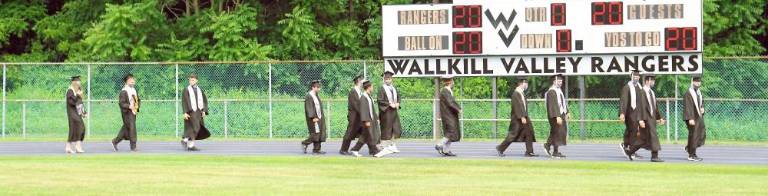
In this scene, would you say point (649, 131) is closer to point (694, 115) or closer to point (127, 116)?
point (694, 115)

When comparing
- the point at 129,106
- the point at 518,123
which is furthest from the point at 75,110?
the point at 518,123

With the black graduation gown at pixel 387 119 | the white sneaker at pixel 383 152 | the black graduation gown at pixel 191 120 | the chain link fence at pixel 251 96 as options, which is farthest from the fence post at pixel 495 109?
the black graduation gown at pixel 191 120

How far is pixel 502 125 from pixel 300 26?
31.2 feet

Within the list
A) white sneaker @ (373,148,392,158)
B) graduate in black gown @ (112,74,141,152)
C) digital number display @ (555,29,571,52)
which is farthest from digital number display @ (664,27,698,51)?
graduate in black gown @ (112,74,141,152)

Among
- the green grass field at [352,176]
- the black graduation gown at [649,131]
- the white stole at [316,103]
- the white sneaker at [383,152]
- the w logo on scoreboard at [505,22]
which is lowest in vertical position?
the green grass field at [352,176]

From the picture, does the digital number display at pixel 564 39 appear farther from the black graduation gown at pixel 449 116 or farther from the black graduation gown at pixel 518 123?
the black graduation gown at pixel 449 116

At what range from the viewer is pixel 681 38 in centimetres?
3306

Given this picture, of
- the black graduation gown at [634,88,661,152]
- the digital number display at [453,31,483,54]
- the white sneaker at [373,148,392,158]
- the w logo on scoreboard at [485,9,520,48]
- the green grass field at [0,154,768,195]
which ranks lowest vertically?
the green grass field at [0,154,768,195]

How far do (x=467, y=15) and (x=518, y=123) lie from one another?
697 cm

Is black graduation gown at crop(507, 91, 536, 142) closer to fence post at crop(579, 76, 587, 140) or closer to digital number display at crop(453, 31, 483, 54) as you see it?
digital number display at crop(453, 31, 483, 54)

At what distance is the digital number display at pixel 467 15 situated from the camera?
34.1 meters

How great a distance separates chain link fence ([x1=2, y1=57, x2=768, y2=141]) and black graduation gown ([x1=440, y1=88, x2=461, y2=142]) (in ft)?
31.4

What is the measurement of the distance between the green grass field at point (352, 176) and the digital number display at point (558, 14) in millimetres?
8138

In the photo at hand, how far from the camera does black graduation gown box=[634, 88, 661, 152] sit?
25.9 meters
